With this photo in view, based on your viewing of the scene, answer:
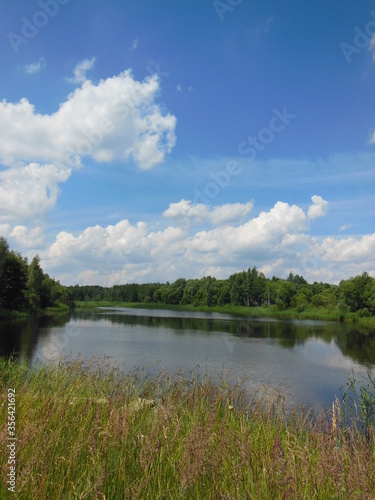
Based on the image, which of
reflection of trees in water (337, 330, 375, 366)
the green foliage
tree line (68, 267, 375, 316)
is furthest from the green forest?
the green foliage

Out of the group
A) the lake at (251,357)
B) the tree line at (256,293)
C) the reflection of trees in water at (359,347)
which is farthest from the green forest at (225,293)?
the reflection of trees in water at (359,347)

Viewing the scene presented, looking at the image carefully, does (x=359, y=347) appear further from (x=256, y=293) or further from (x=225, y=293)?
(x=225, y=293)

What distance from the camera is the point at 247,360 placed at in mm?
24047

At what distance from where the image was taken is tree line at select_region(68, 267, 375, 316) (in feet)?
214

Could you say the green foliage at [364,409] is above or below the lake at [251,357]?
above

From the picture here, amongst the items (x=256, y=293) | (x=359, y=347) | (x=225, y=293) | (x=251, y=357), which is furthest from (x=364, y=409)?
(x=225, y=293)

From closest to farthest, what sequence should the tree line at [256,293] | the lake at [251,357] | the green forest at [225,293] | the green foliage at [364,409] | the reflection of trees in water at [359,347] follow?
1. the green foliage at [364,409]
2. the lake at [251,357]
3. the reflection of trees in water at [359,347]
4. the green forest at [225,293]
5. the tree line at [256,293]

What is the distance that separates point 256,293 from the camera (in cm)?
10650

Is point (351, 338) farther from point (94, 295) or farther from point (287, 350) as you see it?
point (94, 295)

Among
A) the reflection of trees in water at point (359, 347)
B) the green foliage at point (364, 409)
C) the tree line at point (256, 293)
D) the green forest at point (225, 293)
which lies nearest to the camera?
the green foliage at point (364, 409)

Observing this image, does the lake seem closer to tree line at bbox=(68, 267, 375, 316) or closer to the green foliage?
the green foliage

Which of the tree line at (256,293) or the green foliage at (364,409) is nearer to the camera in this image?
the green foliage at (364,409)

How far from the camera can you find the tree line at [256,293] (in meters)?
65.3

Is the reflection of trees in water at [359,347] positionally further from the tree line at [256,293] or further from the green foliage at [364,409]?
the tree line at [256,293]
